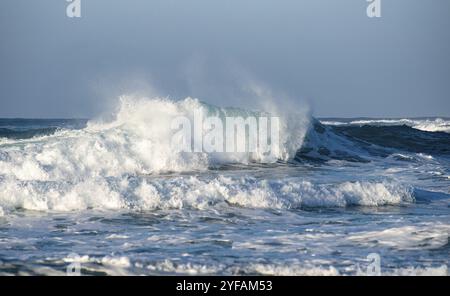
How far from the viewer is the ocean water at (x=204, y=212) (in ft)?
23.2

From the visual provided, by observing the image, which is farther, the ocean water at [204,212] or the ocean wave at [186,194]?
the ocean wave at [186,194]

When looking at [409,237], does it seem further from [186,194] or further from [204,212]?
[186,194]

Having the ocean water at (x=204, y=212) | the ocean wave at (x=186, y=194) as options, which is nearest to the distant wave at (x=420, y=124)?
the ocean water at (x=204, y=212)

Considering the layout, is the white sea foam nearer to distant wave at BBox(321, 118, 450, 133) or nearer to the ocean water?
the ocean water

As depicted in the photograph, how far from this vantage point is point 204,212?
1054 centimetres

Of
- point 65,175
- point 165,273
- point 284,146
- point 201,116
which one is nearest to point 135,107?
point 201,116

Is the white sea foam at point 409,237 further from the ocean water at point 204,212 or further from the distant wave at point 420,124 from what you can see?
the distant wave at point 420,124

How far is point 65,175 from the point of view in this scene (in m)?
15.3

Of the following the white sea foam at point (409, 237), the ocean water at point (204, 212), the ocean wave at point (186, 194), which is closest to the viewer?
the ocean water at point (204, 212)

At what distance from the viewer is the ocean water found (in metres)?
7.07

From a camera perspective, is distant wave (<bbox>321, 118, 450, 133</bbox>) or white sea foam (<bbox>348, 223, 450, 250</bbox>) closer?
white sea foam (<bbox>348, 223, 450, 250</bbox>)

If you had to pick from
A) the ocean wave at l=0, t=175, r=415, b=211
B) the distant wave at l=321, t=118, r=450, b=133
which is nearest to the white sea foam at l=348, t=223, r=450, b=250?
the ocean wave at l=0, t=175, r=415, b=211

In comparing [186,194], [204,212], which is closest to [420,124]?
[186,194]

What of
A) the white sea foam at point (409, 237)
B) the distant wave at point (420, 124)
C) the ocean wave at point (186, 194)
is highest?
the distant wave at point (420, 124)
